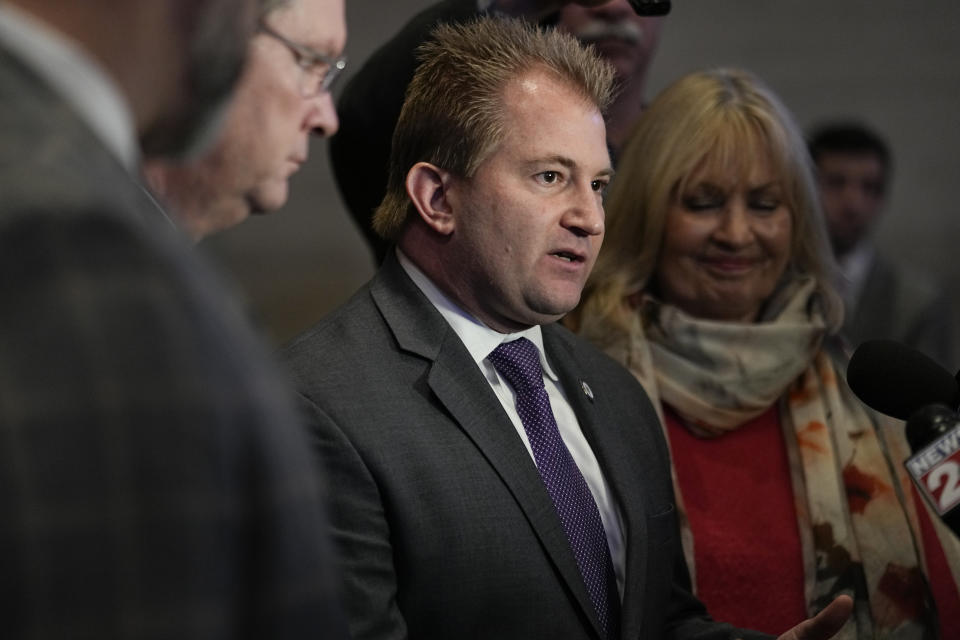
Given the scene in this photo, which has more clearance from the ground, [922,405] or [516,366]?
[922,405]

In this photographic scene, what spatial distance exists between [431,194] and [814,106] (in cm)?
377

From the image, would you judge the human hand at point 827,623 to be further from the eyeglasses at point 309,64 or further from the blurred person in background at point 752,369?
the eyeglasses at point 309,64

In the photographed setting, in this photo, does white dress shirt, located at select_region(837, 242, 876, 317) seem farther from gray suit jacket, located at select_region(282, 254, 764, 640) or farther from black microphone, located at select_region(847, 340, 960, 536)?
gray suit jacket, located at select_region(282, 254, 764, 640)

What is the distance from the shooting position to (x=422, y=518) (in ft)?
5.37

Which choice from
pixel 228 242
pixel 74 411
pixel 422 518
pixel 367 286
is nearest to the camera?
pixel 74 411

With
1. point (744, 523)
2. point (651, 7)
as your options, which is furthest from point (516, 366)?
point (651, 7)

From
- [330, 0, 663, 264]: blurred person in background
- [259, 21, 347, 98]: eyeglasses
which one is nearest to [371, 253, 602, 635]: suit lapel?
[330, 0, 663, 264]: blurred person in background

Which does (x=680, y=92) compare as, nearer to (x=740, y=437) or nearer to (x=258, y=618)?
(x=740, y=437)

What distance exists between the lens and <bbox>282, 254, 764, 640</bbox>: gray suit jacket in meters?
1.63

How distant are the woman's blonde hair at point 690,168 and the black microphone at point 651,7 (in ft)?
0.87

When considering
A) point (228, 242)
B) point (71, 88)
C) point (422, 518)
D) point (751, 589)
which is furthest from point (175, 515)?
point (228, 242)

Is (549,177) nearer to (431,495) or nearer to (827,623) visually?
(431,495)

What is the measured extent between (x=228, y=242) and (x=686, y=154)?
116 inches

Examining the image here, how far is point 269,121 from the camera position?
1.27 m
